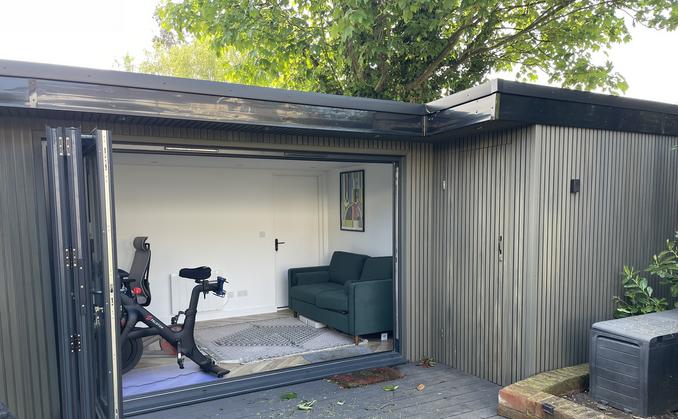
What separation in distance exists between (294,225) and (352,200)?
1052 mm

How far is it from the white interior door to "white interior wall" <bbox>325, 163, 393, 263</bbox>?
15.2 inches

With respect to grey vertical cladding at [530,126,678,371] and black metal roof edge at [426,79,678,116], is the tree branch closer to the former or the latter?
black metal roof edge at [426,79,678,116]

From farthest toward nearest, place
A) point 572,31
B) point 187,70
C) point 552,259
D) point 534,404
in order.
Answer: point 187,70 < point 572,31 < point 552,259 < point 534,404

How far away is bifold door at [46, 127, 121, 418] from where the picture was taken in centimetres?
202

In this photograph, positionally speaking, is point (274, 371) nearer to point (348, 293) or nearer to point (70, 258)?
point (348, 293)

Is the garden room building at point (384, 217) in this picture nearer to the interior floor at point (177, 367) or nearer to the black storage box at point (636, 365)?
the interior floor at point (177, 367)

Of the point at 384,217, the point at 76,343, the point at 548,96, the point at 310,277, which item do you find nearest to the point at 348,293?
the point at 384,217

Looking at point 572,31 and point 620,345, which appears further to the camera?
point 572,31

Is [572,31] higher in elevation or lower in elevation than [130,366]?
higher

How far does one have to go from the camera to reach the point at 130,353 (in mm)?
3877

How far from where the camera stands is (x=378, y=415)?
304 centimetres

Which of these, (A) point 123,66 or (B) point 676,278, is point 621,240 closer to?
(B) point 676,278

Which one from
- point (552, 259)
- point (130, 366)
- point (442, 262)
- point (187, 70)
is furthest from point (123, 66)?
point (552, 259)

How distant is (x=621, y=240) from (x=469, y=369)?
1.75 metres
